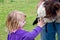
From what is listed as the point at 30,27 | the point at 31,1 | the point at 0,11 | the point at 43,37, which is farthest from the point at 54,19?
the point at 31,1

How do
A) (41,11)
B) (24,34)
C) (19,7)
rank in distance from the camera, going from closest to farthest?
(24,34)
(41,11)
(19,7)

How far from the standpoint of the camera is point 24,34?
396cm

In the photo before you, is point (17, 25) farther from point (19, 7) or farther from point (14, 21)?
point (19, 7)

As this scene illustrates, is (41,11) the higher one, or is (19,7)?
(41,11)

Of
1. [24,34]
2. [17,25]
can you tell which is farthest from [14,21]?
[24,34]

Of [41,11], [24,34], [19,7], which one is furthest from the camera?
[19,7]

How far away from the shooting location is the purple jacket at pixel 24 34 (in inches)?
153

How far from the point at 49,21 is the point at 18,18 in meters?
0.65

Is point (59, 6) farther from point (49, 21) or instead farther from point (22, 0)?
point (22, 0)

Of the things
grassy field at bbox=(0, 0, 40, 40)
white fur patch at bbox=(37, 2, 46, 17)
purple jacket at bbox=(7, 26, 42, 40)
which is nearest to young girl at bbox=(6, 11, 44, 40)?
purple jacket at bbox=(7, 26, 42, 40)

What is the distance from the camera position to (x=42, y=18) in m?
4.09

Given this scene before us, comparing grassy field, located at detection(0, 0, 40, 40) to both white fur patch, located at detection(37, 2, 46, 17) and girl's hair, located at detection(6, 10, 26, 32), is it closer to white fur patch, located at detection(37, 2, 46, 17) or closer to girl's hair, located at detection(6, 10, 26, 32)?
white fur patch, located at detection(37, 2, 46, 17)

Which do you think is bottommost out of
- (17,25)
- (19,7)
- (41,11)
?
(19,7)

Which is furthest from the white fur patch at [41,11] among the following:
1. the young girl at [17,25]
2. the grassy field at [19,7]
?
the grassy field at [19,7]
